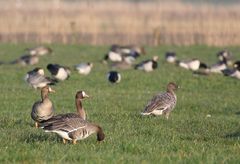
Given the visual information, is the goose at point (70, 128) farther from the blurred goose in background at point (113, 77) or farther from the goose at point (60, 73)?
the goose at point (60, 73)

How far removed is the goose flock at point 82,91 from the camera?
35.6ft

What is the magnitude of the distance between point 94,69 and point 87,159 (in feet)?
56.4

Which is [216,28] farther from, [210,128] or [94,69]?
[210,128]

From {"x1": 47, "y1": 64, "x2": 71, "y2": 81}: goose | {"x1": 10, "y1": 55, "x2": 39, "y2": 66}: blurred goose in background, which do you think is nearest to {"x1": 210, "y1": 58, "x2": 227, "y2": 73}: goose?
{"x1": 47, "y1": 64, "x2": 71, "y2": 81}: goose

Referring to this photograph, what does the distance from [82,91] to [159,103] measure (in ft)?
7.74

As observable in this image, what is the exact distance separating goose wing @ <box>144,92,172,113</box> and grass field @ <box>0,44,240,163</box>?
23 cm

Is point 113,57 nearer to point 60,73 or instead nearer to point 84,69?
point 84,69

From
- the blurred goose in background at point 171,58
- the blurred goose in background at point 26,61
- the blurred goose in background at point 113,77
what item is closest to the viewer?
the blurred goose in background at point 113,77

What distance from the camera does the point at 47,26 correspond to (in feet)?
134

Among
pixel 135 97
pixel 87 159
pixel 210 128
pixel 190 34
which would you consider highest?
pixel 87 159

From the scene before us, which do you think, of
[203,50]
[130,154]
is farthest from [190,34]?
[130,154]

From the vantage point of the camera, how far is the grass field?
32.6ft

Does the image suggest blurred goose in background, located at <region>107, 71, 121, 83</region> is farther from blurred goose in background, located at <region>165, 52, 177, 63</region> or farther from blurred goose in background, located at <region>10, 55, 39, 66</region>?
blurred goose in background, located at <region>165, 52, 177, 63</region>

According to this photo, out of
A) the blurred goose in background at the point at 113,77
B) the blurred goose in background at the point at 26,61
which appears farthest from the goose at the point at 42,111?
the blurred goose in background at the point at 26,61
